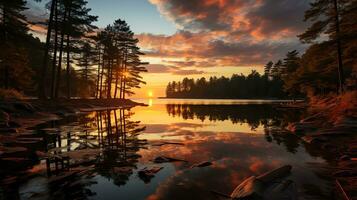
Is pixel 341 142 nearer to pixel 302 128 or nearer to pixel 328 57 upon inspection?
pixel 302 128

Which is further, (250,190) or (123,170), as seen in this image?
(123,170)

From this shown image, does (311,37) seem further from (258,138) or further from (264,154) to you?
(264,154)

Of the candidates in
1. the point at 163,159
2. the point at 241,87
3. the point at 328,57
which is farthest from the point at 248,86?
the point at 163,159

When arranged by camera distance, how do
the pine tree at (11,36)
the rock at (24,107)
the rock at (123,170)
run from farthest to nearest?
the pine tree at (11,36) → the rock at (24,107) → the rock at (123,170)

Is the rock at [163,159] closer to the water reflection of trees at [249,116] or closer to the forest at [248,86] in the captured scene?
the water reflection of trees at [249,116]

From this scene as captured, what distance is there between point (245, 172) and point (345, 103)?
14817 millimetres

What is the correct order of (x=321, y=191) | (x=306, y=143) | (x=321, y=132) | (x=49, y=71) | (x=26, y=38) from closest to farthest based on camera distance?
(x=321, y=191) < (x=306, y=143) < (x=321, y=132) < (x=26, y=38) < (x=49, y=71)

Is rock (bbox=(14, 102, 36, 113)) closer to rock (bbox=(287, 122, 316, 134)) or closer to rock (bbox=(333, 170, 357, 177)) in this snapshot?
rock (bbox=(287, 122, 316, 134))

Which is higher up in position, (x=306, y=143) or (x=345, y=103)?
(x=345, y=103)

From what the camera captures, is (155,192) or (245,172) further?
(245,172)

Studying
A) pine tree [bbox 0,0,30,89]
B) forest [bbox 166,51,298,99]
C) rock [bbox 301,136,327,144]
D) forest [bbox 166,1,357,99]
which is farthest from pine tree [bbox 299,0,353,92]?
forest [bbox 166,51,298,99]

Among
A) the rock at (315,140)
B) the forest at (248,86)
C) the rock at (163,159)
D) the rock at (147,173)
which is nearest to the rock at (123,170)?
the rock at (147,173)

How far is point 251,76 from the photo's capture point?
158000mm

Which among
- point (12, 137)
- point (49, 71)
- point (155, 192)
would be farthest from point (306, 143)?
point (49, 71)
